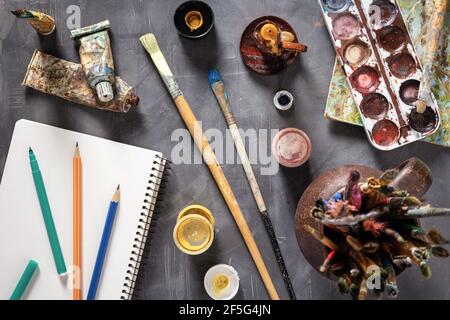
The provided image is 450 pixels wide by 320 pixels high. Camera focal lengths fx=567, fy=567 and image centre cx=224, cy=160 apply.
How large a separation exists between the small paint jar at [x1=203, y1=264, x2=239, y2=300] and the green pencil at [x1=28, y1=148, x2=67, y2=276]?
358mm

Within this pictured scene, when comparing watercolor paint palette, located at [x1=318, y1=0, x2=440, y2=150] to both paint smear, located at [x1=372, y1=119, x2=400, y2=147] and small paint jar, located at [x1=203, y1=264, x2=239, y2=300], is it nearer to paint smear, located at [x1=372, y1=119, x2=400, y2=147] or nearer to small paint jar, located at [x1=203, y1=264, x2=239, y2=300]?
paint smear, located at [x1=372, y1=119, x2=400, y2=147]

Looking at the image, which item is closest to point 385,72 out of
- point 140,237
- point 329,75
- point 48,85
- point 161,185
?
point 329,75

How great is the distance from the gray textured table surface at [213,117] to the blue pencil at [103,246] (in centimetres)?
12

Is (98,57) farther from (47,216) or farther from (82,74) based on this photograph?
(47,216)

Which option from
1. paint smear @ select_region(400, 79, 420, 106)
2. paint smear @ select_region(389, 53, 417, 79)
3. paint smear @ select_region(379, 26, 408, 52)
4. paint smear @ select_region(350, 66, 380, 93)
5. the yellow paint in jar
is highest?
the yellow paint in jar

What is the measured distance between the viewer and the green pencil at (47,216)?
140 cm

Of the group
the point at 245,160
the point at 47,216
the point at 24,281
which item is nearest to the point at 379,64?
the point at 245,160

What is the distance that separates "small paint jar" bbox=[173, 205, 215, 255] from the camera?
4.41 ft

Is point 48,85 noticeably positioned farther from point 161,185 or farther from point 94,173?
point 161,185

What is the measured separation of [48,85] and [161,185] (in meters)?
0.38

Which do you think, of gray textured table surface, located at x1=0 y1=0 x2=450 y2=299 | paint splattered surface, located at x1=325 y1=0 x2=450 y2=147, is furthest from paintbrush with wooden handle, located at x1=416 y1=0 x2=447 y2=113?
gray textured table surface, located at x1=0 y1=0 x2=450 y2=299

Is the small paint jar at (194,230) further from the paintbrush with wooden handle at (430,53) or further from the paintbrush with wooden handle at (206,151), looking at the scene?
the paintbrush with wooden handle at (430,53)

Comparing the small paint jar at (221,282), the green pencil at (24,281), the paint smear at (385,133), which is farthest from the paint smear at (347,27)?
the green pencil at (24,281)

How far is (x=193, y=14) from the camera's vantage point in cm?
144
